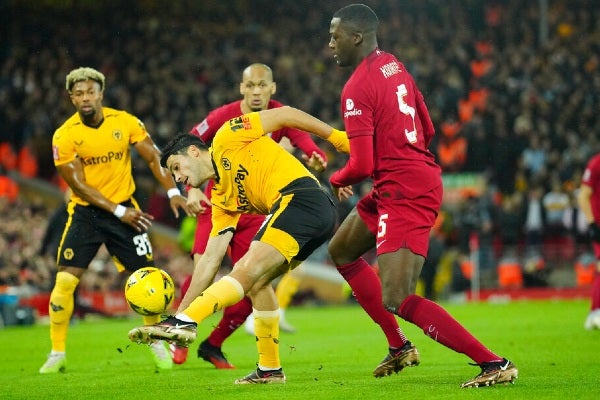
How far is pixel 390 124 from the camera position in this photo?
7477 mm

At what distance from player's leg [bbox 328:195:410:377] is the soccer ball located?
128cm

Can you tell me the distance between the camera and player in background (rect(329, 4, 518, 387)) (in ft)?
23.6

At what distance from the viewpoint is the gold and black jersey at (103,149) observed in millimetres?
10016

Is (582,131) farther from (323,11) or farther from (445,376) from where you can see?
(445,376)

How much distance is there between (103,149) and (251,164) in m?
2.84

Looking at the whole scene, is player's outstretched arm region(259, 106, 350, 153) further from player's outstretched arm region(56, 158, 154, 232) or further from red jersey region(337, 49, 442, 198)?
player's outstretched arm region(56, 158, 154, 232)

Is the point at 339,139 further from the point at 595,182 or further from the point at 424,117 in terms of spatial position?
the point at 595,182

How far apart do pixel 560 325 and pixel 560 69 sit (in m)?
13.5

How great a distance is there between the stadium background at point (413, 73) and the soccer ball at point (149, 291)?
11628 mm

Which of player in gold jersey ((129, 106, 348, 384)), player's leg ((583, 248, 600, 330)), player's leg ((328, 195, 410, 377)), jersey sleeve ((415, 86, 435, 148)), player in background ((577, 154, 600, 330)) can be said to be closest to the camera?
player in gold jersey ((129, 106, 348, 384))

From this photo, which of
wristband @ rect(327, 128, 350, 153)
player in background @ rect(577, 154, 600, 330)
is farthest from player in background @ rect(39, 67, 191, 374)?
player in background @ rect(577, 154, 600, 330)

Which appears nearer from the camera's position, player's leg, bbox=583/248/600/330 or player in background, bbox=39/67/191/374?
player in background, bbox=39/67/191/374

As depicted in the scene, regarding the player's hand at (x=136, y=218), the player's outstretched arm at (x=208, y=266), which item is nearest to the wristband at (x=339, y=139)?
the player's outstretched arm at (x=208, y=266)

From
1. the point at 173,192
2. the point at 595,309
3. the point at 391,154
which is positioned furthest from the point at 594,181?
the point at 391,154
